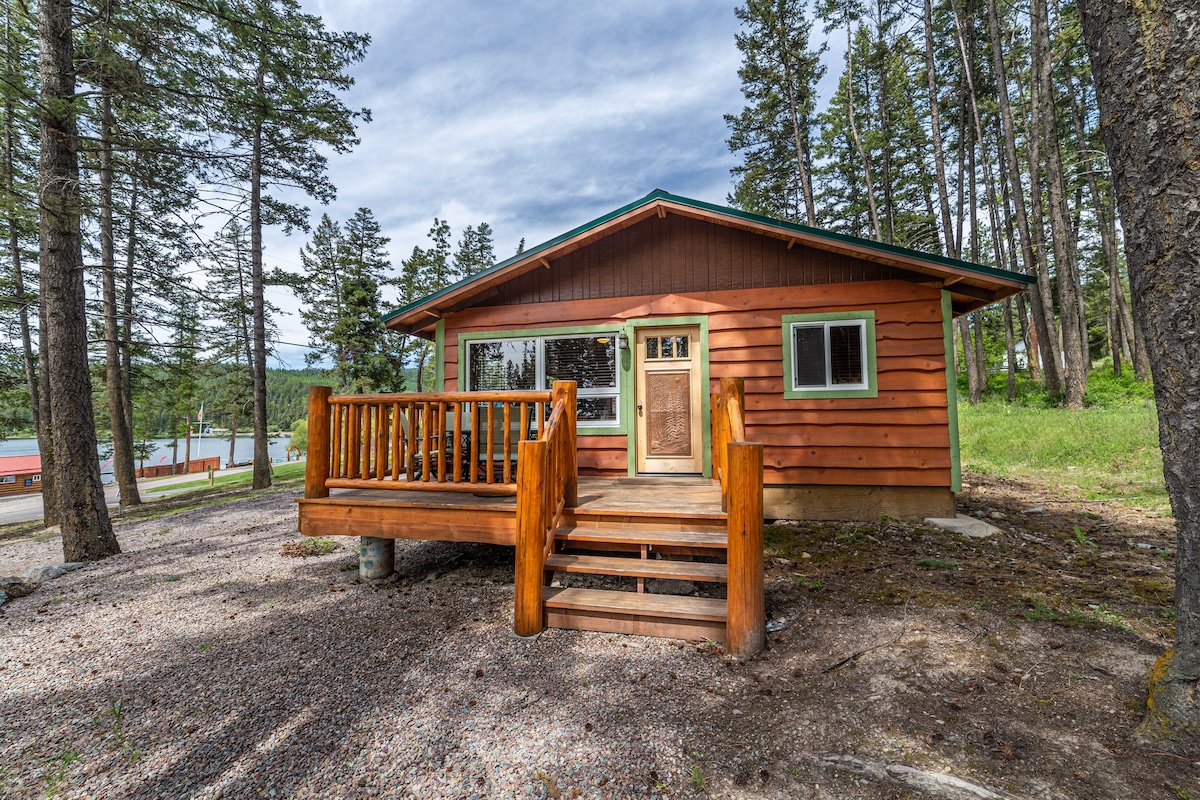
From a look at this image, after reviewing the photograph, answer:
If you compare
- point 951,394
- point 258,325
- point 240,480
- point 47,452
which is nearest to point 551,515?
point 951,394

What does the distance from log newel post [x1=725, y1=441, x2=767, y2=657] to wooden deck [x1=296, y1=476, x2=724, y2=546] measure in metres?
0.73

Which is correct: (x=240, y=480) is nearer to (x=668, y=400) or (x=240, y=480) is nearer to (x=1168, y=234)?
(x=668, y=400)

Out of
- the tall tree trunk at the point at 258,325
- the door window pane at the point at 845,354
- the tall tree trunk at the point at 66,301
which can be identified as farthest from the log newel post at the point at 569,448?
the tall tree trunk at the point at 258,325

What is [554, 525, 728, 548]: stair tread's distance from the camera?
3.29 m

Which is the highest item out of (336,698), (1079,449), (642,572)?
(1079,449)

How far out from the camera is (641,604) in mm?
3033

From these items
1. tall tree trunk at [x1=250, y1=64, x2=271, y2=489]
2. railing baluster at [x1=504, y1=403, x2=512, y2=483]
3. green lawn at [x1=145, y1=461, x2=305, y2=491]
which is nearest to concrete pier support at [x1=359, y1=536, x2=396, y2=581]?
railing baluster at [x1=504, y1=403, x2=512, y2=483]

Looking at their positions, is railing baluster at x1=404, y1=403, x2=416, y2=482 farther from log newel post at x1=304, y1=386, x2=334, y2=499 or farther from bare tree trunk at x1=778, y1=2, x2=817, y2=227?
bare tree trunk at x1=778, y1=2, x2=817, y2=227

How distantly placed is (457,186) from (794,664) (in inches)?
768

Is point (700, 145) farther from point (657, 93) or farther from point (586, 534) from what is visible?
point (586, 534)

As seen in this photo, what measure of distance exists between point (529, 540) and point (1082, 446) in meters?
10.8

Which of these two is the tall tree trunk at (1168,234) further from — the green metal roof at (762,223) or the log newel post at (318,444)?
the log newel post at (318,444)

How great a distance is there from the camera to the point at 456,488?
364cm

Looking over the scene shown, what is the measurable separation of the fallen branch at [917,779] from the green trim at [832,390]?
432 centimetres
